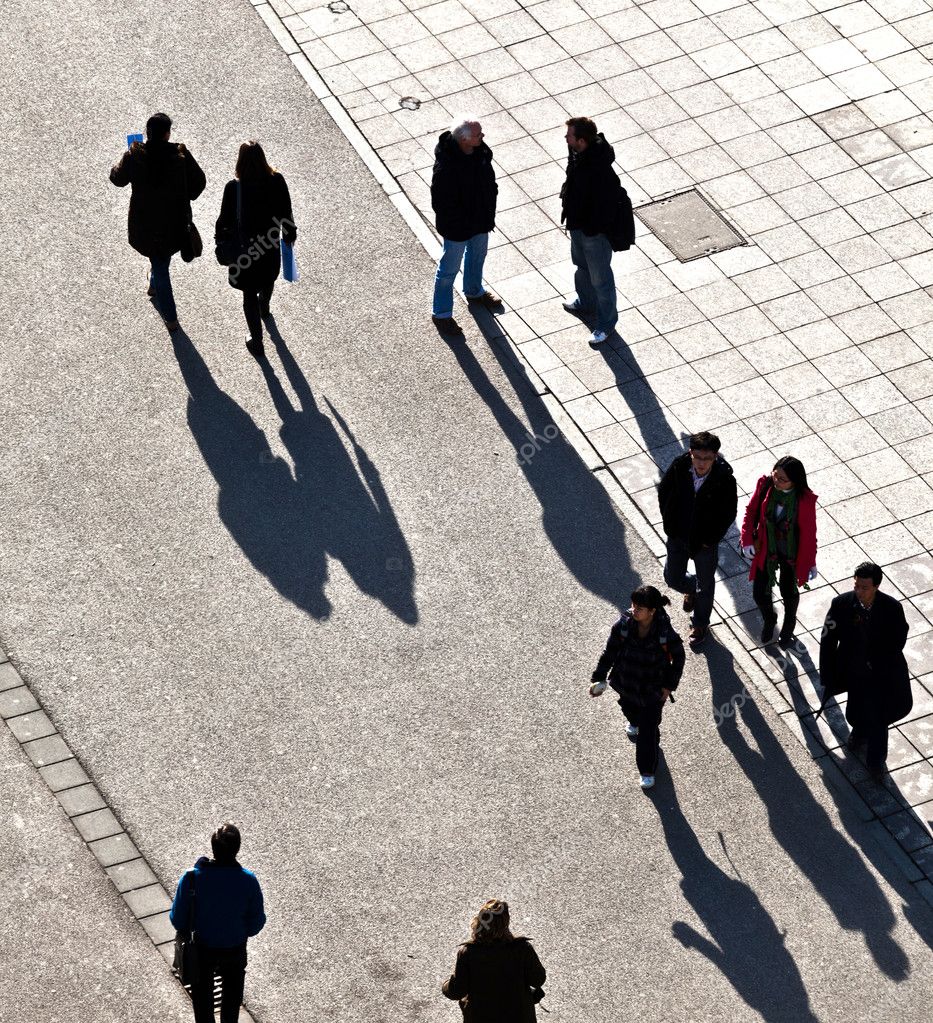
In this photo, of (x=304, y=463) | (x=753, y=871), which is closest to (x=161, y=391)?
(x=304, y=463)

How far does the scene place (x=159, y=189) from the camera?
12633mm

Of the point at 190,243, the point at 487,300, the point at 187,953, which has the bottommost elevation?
the point at 487,300

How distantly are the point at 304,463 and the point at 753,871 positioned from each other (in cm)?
438

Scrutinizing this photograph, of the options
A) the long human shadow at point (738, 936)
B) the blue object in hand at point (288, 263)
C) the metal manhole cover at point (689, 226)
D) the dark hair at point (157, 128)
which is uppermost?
the dark hair at point (157, 128)

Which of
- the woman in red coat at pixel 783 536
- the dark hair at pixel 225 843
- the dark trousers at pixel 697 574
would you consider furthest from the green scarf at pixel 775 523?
the dark hair at pixel 225 843

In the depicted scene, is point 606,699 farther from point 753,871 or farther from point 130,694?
point 130,694

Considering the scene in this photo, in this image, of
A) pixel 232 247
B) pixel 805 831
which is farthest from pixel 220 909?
pixel 232 247

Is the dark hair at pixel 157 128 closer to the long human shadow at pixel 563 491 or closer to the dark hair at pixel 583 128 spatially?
the long human shadow at pixel 563 491

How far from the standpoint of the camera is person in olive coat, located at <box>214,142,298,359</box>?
12383mm

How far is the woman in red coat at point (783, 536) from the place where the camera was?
10398 mm

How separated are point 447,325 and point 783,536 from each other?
147 inches

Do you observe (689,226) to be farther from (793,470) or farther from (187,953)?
(187,953)

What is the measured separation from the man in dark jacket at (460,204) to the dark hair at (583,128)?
2.25ft

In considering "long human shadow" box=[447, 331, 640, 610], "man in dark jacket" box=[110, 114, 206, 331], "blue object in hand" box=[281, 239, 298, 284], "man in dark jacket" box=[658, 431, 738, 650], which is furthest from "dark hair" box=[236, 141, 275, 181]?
"man in dark jacket" box=[658, 431, 738, 650]
